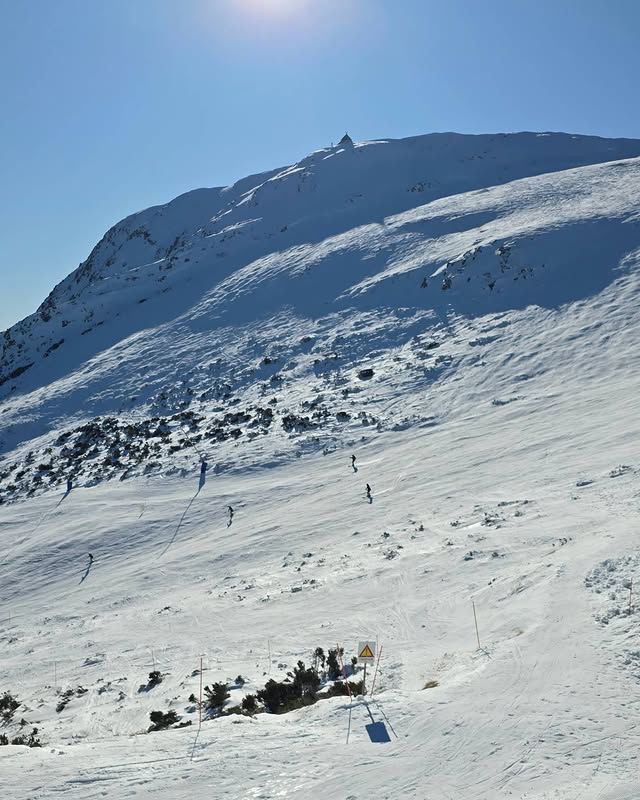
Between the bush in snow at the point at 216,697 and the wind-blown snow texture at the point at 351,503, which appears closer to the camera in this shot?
the wind-blown snow texture at the point at 351,503

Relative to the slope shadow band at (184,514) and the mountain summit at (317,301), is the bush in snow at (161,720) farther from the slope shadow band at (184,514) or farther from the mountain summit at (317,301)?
the mountain summit at (317,301)

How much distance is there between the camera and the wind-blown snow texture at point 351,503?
24.6ft

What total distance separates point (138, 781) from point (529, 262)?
1650 inches

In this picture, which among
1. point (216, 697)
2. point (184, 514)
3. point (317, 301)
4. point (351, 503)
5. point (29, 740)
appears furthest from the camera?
point (317, 301)

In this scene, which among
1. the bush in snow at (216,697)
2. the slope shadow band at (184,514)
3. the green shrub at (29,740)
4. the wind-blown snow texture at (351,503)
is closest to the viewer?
the wind-blown snow texture at (351,503)

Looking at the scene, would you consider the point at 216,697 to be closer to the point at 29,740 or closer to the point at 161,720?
the point at 161,720

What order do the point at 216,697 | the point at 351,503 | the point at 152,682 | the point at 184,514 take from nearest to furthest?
1. the point at 216,697
2. the point at 152,682
3. the point at 351,503
4. the point at 184,514

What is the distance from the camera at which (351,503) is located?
22.9 m

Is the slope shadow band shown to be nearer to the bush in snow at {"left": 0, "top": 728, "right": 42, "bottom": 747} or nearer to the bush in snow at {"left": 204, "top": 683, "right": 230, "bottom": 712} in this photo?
the bush in snow at {"left": 0, "top": 728, "right": 42, "bottom": 747}

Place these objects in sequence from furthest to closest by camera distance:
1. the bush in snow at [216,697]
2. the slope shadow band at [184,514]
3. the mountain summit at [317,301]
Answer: the mountain summit at [317,301], the slope shadow band at [184,514], the bush in snow at [216,697]

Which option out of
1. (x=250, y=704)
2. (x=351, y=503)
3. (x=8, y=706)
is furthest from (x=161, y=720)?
(x=351, y=503)

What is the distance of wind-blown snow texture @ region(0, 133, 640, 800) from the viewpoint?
7.51 meters

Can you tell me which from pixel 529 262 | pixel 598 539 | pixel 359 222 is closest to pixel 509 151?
pixel 359 222

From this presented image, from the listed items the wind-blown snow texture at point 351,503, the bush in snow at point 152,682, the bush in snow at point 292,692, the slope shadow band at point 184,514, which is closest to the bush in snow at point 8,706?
the wind-blown snow texture at point 351,503
